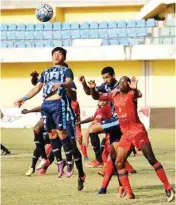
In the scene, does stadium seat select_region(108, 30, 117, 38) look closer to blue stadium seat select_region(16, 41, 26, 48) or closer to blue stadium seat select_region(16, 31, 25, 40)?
blue stadium seat select_region(16, 41, 26, 48)

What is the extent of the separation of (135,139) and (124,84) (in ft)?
2.45

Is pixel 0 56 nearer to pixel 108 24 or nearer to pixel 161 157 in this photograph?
pixel 108 24

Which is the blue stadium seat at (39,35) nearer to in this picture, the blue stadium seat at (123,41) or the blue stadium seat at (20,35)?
the blue stadium seat at (20,35)

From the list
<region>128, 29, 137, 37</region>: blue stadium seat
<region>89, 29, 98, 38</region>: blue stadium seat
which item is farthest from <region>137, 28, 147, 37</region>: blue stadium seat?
<region>89, 29, 98, 38</region>: blue stadium seat

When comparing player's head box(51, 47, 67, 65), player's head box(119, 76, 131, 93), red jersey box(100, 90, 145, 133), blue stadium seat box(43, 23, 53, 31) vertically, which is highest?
blue stadium seat box(43, 23, 53, 31)

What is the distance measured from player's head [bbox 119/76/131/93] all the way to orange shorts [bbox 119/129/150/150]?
561mm

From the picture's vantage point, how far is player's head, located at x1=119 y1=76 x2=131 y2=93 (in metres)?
10.0

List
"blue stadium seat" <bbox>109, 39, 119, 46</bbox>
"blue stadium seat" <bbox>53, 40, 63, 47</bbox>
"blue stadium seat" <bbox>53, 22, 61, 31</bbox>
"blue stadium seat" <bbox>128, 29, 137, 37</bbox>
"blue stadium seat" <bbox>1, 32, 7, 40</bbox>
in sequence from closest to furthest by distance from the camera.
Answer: "blue stadium seat" <bbox>109, 39, 119, 46</bbox> → "blue stadium seat" <bbox>128, 29, 137, 37</bbox> → "blue stadium seat" <bbox>53, 40, 63, 47</bbox> → "blue stadium seat" <bbox>1, 32, 7, 40</bbox> → "blue stadium seat" <bbox>53, 22, 61, 31</bbox>

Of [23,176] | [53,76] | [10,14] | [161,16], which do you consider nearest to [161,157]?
[23,176]

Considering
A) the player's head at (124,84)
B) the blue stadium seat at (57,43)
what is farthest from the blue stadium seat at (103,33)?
the player's head at (124,84)

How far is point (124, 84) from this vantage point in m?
10.0

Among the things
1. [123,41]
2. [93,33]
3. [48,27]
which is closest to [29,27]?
[48,27]

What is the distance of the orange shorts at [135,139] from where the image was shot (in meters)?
9.88

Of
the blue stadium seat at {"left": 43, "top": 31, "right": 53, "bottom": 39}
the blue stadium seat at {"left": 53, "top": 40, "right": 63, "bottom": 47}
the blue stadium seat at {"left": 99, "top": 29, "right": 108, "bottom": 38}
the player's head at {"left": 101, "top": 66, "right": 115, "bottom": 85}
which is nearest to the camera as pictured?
the player's head at {"left": 101, "top": 66, "right": 115, "bottom": 85}
